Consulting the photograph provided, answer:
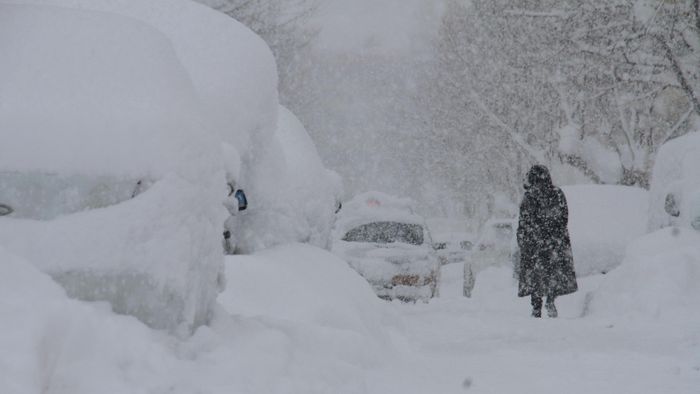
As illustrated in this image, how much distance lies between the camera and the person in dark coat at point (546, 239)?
10836mm

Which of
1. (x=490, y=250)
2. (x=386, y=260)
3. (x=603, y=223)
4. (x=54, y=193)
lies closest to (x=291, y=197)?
(x=54, y=193)

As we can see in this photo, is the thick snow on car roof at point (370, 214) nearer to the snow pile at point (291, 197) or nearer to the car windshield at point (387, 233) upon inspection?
the car windshield at point (387, 233)

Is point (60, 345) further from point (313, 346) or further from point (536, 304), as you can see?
point (536, 304)

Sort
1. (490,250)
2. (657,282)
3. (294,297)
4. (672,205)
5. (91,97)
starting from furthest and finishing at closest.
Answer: (490,250) → (672,205) → (657,282) → (294,297) → (91,97)

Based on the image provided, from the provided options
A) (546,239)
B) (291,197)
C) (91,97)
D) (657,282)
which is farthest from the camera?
(546,239)

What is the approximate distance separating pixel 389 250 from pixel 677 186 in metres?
3.95

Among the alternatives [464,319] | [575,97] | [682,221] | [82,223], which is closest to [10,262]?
[82,223]

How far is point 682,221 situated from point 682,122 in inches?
397

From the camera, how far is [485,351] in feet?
24.2

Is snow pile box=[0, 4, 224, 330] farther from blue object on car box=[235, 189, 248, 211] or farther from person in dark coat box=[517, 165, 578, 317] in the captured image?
person in dark coat box=[517, 165, 578, 317]

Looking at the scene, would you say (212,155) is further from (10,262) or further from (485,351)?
(485,351)

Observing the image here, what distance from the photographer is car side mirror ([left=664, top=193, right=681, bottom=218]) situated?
416 inches

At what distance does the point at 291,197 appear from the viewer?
8227mm

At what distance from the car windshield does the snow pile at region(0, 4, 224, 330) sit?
28.2 ft
